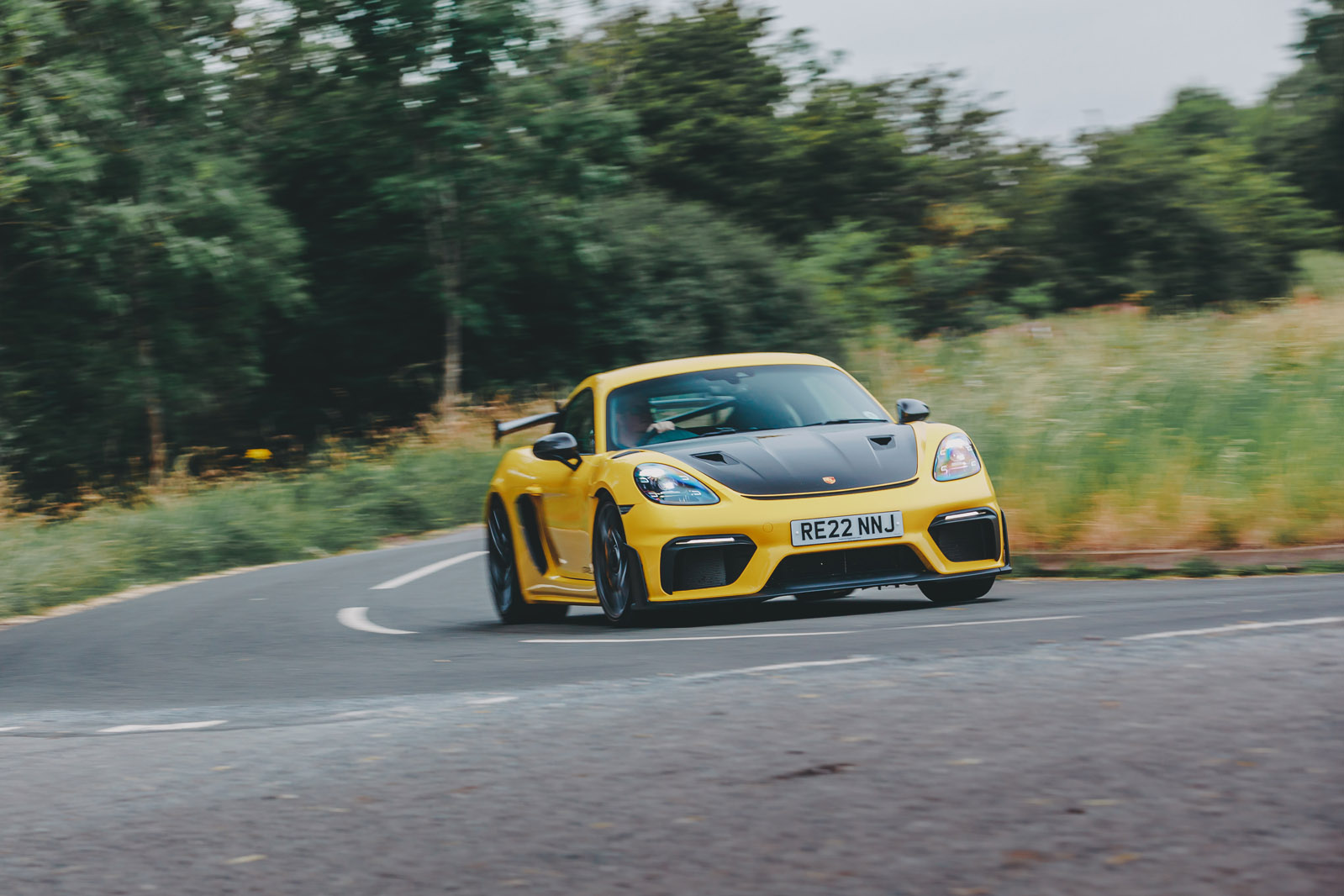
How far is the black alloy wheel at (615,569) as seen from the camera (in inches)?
323

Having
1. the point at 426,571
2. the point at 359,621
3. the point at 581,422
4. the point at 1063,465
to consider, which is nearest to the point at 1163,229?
the point at 426,571

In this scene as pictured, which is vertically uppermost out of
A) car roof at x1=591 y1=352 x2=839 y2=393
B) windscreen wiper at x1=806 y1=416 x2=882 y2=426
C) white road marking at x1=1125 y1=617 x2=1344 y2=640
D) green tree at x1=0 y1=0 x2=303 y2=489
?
green tree at x1=0 y1=0 x2=303 y2=489

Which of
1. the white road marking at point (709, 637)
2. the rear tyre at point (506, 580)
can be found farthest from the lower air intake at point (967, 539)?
the rear tyre at point (506, 580)

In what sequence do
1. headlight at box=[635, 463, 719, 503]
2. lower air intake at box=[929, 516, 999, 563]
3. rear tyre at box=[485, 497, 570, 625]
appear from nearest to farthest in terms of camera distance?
headlight at box=[635, 463, 719, 503] → lower air intake at box=[929, 516, 999, 563] → rear tyre at box=[485, 497, 570, 625]

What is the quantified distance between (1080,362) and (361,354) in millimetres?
22088

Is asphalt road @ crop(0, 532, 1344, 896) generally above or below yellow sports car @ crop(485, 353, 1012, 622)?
below

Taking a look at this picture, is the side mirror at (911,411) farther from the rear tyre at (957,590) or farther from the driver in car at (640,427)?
the driver in car at (640,427)

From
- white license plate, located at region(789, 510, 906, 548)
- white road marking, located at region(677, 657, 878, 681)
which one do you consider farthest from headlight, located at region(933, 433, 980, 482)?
white road marking, located at region(677, 657, 878, 681)

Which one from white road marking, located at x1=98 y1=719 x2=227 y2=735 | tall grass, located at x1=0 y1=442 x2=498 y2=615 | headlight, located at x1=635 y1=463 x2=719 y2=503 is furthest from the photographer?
tall grass, located at x1=0 y1=442 x2=498 y2=615

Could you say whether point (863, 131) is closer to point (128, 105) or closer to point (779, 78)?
point (779, 78)

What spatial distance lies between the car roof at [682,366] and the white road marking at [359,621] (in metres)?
1.92

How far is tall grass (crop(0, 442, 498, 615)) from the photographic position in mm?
15531

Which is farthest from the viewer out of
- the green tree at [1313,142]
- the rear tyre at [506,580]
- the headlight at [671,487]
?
the green tree at [1313,142]

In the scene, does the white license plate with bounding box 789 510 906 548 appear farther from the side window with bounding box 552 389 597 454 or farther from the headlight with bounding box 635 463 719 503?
the side window with bounding box 552 389 597 454
